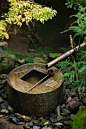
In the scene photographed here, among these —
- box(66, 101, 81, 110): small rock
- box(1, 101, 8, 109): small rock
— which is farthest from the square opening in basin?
box(66, 101, 81, 110): small rock

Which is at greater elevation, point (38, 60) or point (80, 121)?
point (38, 60)

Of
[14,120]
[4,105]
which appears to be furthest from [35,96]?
[4,105]

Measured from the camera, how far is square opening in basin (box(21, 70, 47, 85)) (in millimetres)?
6820

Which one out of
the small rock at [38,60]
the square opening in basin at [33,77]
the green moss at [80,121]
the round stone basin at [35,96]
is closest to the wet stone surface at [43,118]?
the round stone basin at [35,96]

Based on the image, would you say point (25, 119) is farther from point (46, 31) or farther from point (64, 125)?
point (46, 31)

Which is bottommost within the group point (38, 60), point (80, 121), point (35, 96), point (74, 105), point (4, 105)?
point (4, 105)

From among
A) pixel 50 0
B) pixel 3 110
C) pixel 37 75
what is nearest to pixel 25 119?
pixel 3 110

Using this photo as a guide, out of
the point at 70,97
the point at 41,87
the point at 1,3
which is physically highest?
the point at 1,3

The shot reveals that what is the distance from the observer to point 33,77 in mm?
6977

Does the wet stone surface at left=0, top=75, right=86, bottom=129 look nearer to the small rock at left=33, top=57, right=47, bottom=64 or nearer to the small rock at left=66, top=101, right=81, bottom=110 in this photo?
the small rock at left=66, top=101, right=81, bottom=110

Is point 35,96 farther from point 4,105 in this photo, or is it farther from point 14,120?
point 4,105

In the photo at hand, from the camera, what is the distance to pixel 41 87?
234 inches

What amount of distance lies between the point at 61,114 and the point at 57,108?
0.27m

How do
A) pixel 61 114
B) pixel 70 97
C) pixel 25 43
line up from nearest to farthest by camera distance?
pixel 61 114 < pixel 70 97 < pixel 25 43
